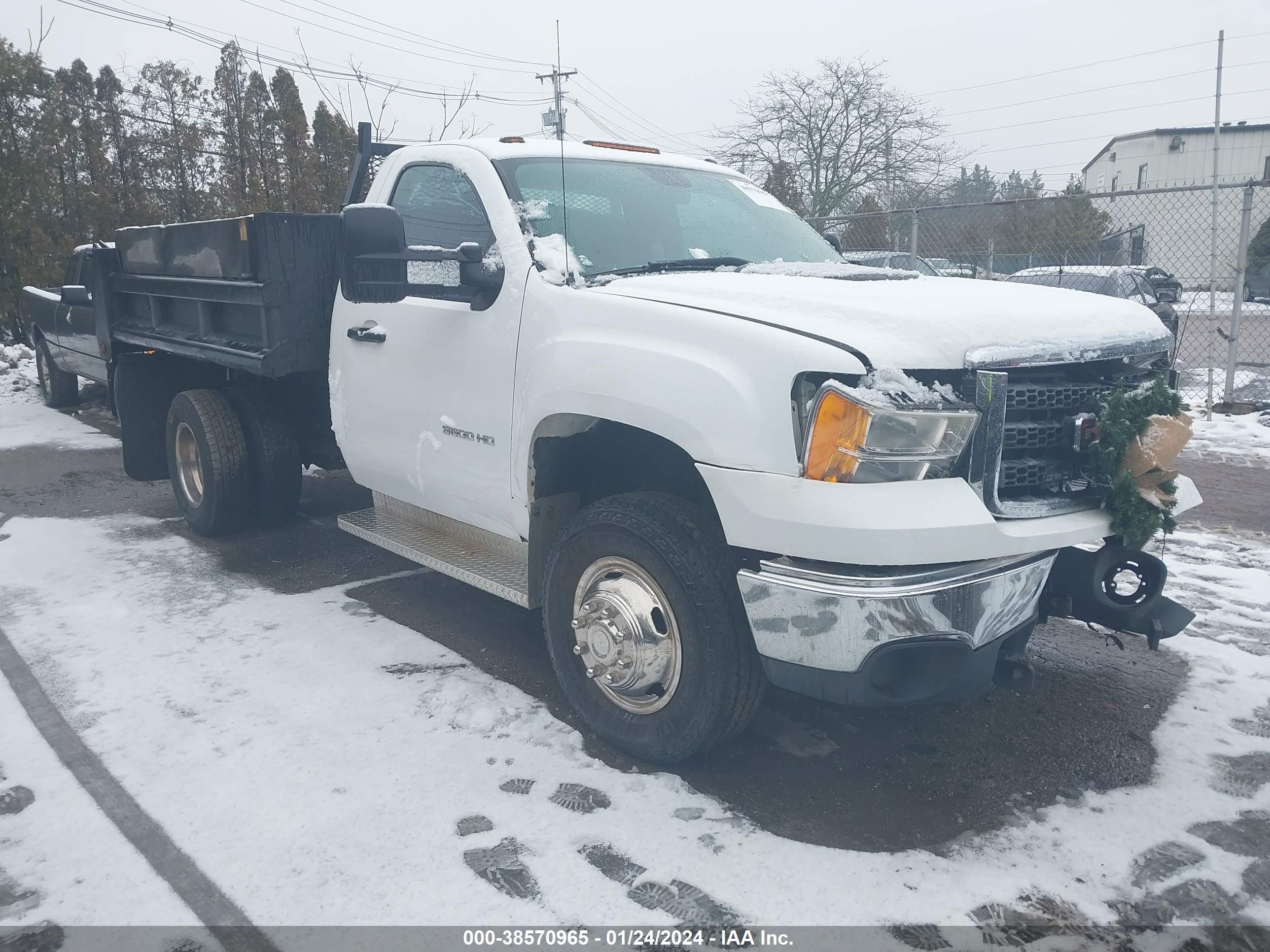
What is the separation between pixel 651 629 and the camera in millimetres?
3086

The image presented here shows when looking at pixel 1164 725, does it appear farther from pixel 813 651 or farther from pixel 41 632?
pixel 41 632

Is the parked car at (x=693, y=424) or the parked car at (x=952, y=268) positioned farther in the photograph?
the parked car at (x=952, y=268)

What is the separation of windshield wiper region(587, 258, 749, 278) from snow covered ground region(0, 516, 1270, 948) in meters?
1.69

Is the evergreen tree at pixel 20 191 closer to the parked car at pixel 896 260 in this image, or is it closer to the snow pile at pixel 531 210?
the parked car at pixel 896 260

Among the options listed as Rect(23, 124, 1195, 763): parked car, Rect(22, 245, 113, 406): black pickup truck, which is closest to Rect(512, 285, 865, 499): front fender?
Rect(23, 124, 1195, 763): parked car

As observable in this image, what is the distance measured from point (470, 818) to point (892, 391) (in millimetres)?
1751

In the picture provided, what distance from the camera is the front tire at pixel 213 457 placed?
561 cm

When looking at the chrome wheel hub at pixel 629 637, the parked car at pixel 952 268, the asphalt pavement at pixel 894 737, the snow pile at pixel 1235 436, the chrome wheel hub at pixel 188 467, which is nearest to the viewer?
the asphalt pavement at pixel 894 737

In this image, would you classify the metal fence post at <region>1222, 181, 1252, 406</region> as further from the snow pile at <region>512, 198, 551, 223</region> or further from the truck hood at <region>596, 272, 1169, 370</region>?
the snow pile at <region>512, 198, 551, 223</region>

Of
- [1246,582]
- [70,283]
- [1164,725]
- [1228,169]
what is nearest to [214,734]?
[1164,725]

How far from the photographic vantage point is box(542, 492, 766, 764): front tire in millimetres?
2904

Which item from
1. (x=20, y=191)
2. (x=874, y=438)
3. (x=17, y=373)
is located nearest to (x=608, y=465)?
(x=874, y=438)

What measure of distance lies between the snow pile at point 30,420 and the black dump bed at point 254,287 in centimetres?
415

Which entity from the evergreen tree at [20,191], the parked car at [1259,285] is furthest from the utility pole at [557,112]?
the parked car at [1259,285]
